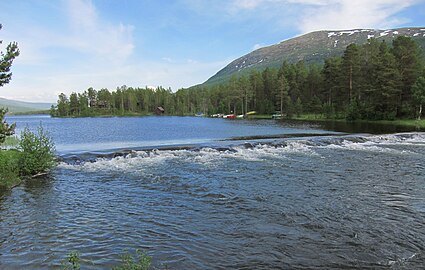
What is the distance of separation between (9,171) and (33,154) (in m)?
2.60

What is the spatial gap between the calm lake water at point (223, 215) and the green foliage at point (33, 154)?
48.2 inches

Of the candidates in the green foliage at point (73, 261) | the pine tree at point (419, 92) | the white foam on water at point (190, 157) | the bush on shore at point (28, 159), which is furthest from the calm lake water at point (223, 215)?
the pine tree at point (419, 92)

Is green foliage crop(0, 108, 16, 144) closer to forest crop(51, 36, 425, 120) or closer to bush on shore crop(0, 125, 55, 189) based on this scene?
bush on shore crop(0, 125, 55, 189)

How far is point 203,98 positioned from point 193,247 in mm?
191192

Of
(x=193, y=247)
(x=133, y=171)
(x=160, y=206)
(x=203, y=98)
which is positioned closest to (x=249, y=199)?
(x=160, y=206)

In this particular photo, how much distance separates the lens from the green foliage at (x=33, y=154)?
71.7 feet

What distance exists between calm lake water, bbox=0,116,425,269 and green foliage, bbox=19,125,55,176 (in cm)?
122

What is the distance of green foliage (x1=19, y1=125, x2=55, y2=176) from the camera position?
21844 mm

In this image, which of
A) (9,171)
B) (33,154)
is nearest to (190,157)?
(33,154)

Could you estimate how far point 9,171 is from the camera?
19984mm

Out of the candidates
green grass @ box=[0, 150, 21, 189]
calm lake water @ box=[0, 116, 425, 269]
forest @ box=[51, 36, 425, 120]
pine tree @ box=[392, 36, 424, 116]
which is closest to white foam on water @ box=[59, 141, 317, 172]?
calm lake water @ box=[0, 116, 425, 269]

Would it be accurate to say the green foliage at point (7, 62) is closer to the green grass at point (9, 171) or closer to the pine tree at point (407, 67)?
the green grass at point (9, 171)

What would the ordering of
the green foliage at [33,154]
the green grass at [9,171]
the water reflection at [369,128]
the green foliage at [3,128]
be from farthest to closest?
the water reflection at [369,128] → the green foliage at [33,154] → the green foliage at [3,128] → the green grass at [9,171]

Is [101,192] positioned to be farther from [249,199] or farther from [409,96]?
[409,96]
